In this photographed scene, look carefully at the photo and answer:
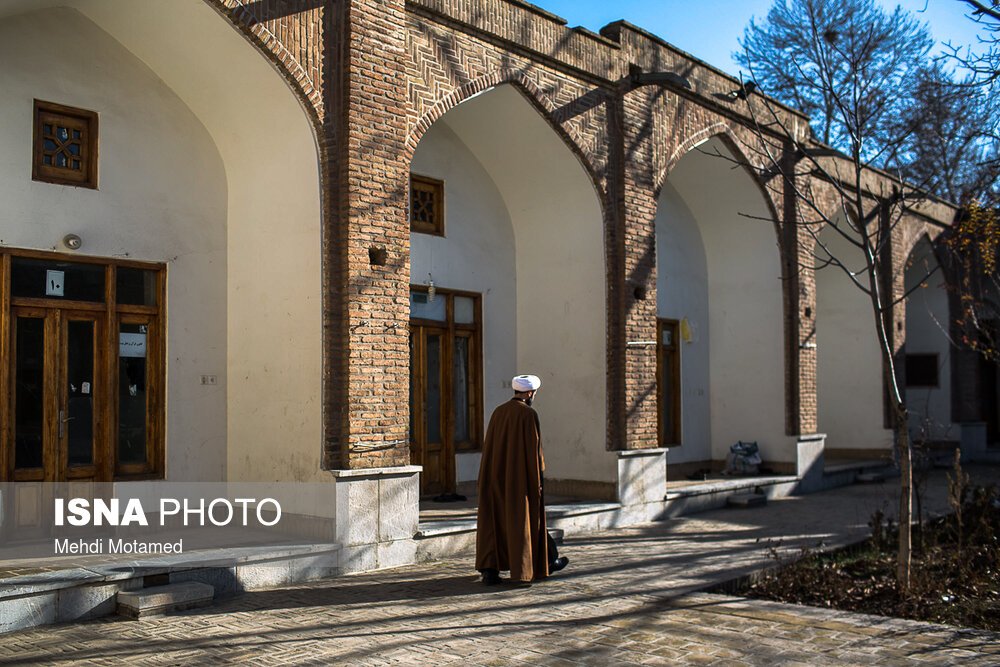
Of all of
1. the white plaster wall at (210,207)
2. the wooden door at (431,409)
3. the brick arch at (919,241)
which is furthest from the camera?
the brick arch at (919,241)

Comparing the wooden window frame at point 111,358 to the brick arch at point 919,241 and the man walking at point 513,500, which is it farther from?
the brick arch at point 919,241

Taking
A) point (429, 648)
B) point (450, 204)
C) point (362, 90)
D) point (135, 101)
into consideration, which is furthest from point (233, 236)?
point (429, 648)

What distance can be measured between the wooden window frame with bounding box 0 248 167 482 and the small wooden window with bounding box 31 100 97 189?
2.36ft

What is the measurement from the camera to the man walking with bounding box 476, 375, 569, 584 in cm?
707

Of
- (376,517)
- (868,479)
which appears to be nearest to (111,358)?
(376,517)

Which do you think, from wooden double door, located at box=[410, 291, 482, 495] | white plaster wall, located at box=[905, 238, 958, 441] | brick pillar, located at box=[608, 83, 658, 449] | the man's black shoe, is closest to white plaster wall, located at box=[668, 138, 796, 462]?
brick pillar, located at box=[608, 83, 658, 449]

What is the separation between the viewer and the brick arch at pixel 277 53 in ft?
25.0

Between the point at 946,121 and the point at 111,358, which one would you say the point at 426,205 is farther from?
the point at 946,121

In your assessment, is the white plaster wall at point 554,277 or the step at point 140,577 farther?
the white plaster wall at point 554,277

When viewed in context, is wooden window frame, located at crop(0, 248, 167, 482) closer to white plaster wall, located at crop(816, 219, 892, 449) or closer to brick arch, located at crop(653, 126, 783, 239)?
brick arch, located at crop(653, 126, 783, 239)

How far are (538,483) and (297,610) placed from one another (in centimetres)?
207

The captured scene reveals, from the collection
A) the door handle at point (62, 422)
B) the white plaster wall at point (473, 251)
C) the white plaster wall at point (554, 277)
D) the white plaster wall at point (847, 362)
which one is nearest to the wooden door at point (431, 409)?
the white plaster wall at point (473, 251)

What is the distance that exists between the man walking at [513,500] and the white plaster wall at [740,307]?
8.13m

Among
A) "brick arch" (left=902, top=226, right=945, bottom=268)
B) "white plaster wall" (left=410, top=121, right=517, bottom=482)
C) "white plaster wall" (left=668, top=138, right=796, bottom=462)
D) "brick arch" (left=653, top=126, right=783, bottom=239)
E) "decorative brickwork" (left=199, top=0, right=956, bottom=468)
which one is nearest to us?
"decorative brickwork" (left=199, top=0, right=956, bottom=468)
